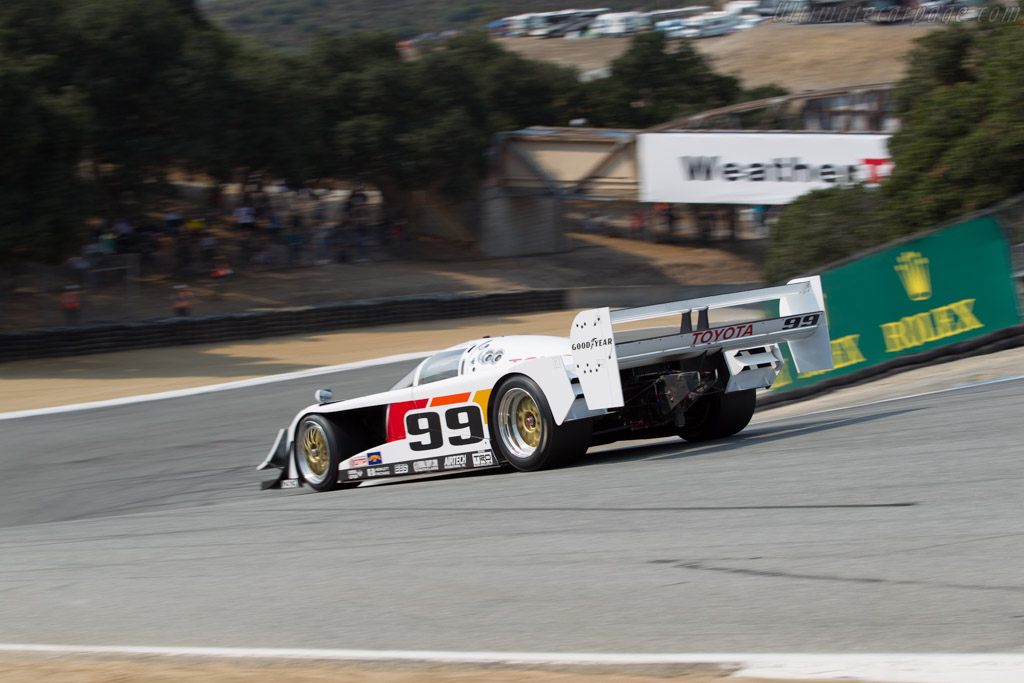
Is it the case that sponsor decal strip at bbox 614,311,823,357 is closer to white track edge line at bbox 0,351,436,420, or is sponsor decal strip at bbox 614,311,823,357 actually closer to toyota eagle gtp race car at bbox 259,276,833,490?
toyota eagle gtp race car at bbox 259,276,833,490

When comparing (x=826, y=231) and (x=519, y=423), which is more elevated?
(x=826, y=231)

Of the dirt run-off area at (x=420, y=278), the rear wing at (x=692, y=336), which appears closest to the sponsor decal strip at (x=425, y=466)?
the rear wing at (x=692, y=336)

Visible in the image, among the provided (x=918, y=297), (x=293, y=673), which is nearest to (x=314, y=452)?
(x=293, y=673)

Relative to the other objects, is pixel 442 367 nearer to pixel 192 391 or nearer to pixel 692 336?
pixel 692 336

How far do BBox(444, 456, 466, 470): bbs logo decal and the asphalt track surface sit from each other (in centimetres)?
14

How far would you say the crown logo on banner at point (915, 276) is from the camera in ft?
42.7

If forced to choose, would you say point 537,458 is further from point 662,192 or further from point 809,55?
point 809,55

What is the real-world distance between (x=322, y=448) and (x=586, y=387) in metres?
3.35

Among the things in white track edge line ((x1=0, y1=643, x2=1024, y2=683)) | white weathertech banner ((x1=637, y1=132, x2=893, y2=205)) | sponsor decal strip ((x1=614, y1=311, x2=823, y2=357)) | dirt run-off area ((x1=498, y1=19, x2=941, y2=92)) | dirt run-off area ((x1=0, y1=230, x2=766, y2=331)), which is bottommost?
white track edge line ((x1=0, y1=643, x2=1024, y2=683))

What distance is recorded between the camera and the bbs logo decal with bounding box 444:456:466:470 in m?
8.46

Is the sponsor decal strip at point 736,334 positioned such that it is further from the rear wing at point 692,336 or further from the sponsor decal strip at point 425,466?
the sponsor decal strip at point 425,466

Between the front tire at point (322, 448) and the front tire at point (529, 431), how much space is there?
1.92 metres

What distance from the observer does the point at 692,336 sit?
312 inches

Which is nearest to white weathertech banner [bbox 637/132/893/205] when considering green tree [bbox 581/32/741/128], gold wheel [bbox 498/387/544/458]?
green tree [bbox 581/32/741/128]
